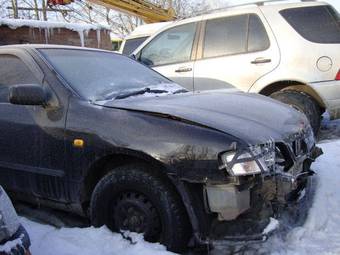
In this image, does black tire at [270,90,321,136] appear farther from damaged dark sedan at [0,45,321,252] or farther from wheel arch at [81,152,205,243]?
wheel arch at [81,152,205,243]

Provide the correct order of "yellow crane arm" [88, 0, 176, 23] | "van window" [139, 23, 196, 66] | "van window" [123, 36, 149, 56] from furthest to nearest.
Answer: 1. "yellow crane arm" [88, 0, 176, 23]
2. "van window" [123, 36, 149, 56]
3. "van window" [139, 23, 196, 66]

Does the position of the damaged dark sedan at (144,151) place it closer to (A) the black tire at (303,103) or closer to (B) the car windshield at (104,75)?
(B) the car windshield at (104,75)

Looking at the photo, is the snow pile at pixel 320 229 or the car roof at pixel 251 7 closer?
the snow pile at pixel 320 229

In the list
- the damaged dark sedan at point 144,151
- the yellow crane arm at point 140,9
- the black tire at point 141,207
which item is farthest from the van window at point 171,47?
the yellow crane arm at point 140,9

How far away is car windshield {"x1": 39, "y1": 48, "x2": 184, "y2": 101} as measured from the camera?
3.73m

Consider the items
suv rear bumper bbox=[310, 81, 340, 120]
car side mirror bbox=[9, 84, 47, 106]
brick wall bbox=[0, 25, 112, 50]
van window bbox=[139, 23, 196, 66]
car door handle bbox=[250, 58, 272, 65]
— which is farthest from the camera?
brick wall bbox=[0, 25, 112, 50]

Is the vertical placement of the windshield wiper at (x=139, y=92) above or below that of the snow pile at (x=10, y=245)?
above

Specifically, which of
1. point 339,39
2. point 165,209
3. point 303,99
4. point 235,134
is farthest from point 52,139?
point 339,39

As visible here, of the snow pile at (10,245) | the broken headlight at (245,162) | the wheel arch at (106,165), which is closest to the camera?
the snow pile at (10,245)

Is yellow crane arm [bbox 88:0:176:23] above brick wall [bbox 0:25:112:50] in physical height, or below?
above

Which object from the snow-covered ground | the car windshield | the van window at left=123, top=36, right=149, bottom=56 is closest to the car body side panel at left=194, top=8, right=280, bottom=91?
the car windshield

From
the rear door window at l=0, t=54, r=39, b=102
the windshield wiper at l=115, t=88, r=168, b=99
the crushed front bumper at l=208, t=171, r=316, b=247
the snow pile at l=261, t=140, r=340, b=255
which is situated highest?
the rear door window at l=0, t=54, r=39, b=102

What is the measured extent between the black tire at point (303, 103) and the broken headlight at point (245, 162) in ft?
10.6

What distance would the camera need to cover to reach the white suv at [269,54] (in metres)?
6.05
